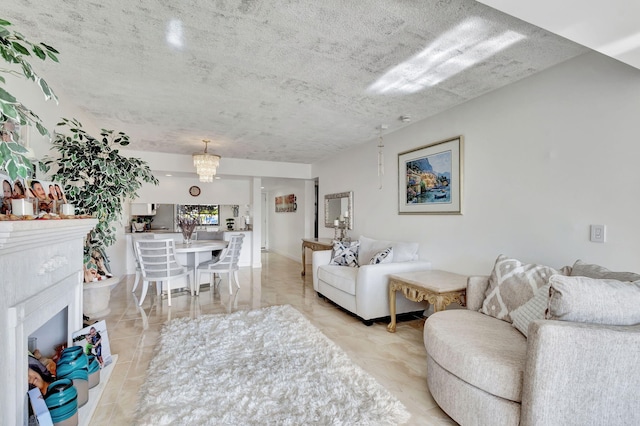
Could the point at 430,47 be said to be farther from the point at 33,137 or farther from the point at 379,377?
the point at 33,137

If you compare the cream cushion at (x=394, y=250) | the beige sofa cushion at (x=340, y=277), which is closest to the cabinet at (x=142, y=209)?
the beige sofa cushion at (x=340, y=277)

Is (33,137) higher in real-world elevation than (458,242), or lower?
higher

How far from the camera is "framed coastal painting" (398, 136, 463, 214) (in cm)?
328

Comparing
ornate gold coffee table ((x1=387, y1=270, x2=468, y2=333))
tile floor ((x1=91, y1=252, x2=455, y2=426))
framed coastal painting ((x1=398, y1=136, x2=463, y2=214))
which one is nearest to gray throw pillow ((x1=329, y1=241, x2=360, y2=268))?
tile floor ((x1=91, y1=252, x2=455, y2=426))

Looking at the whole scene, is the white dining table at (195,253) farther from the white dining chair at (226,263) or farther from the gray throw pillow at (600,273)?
the gray throw pillow at (600,273)

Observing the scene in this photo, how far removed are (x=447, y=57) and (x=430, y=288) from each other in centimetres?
187

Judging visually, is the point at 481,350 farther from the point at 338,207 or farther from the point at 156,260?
the point at 338,207

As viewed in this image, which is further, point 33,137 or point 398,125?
point 398,125

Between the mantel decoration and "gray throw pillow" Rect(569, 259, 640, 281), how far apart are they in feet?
12.5

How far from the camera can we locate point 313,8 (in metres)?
1.74

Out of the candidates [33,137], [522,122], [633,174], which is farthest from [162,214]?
[633,174]

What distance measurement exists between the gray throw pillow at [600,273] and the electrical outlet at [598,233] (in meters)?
0.29

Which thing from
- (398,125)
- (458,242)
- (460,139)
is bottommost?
(458,242)

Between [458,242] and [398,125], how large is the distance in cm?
170
